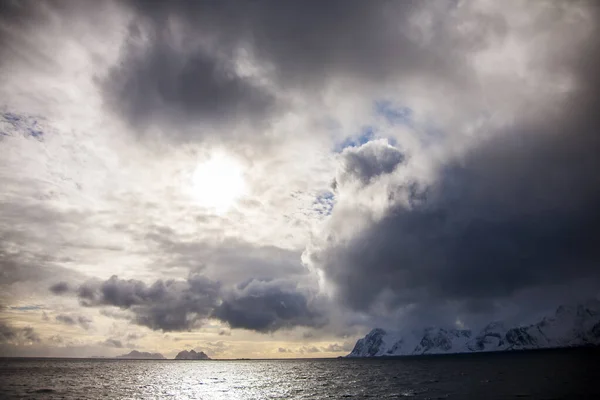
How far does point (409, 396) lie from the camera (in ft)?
269

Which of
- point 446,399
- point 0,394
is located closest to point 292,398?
point 446,399

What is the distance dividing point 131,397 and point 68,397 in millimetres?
14624

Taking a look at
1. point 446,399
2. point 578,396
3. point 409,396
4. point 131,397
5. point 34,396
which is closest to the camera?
point 578,396

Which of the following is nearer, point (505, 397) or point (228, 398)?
point (505, 397)

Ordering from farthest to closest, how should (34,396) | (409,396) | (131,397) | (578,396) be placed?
(131,397) < (34,396) < (409,396) < (578,396)

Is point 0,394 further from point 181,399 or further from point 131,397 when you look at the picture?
point 181,399

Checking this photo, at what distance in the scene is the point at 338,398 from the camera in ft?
274

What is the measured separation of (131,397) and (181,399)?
13811 mm

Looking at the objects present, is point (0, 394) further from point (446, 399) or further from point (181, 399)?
point (446, 399)

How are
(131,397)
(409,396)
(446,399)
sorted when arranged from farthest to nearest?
(131,397) → (409,396) → (446,399)

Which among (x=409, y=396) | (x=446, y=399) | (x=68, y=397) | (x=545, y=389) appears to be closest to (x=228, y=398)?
(x=68, y=397)

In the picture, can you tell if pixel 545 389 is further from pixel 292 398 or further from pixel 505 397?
pixel 292 398

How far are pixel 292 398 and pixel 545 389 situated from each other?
6023 centimetres

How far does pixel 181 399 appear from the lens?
92.3 meters
